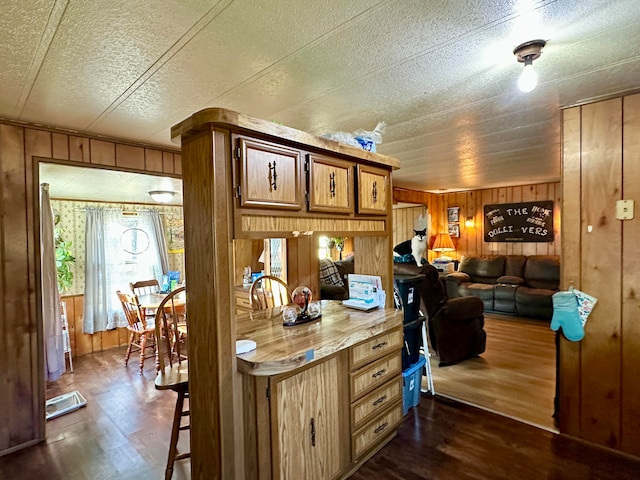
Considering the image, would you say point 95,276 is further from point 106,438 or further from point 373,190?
point 373,190

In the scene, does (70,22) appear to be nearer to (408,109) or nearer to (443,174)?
(408,109)

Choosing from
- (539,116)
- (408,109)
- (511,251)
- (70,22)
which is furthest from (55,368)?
(511,251)

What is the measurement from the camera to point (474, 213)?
6.86 m

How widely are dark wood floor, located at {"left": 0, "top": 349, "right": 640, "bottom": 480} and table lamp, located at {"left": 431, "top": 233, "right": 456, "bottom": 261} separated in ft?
14.7

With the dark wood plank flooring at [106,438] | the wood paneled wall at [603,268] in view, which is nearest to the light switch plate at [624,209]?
the wood paneled wall at [603,268]

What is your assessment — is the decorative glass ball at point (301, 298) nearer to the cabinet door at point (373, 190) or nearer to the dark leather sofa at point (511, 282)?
the cabinet door at point (373, 190)

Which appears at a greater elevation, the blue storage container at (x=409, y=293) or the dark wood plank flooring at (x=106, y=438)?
the blue storage container at (x=409, y=293)

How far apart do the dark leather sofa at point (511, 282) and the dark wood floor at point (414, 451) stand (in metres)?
3.22

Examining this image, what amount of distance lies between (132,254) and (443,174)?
4707mm

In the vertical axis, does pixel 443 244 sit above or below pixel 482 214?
below

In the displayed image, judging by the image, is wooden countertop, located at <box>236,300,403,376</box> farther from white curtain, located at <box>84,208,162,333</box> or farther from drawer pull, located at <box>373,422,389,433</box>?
white curtain, located at <box>84,208,162,333</box>

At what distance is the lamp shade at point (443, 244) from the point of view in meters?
6.93

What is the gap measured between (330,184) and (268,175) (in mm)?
450

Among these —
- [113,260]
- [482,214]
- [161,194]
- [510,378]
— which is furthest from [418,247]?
[113,260]
